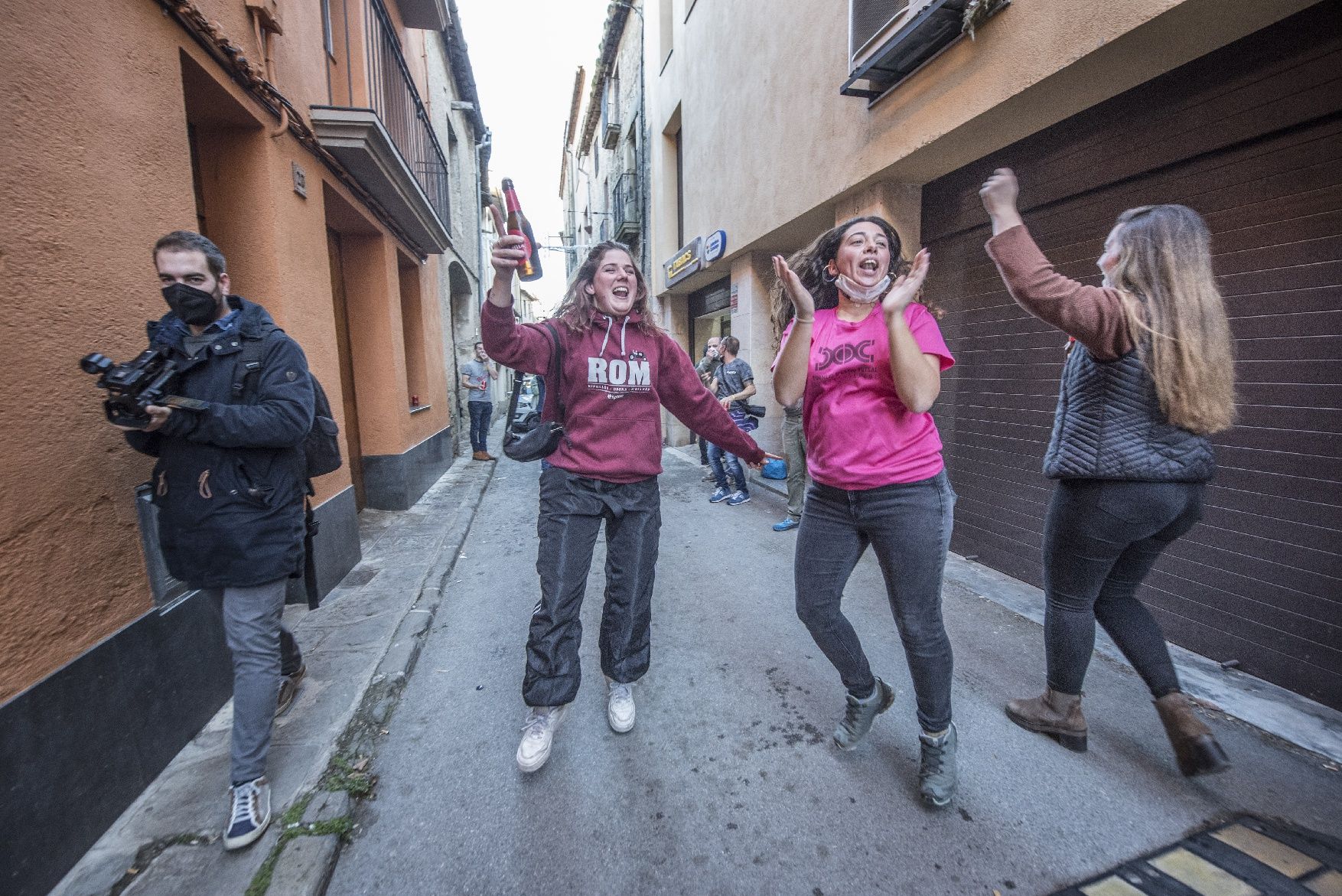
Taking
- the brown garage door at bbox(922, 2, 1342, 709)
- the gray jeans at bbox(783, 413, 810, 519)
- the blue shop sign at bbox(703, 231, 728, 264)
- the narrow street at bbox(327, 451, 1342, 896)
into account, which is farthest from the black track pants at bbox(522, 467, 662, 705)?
the blue shop sign at bbox(703, 231, 728, 264)

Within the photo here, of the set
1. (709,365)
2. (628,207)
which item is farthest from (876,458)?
(628,207)

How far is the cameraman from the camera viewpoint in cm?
187

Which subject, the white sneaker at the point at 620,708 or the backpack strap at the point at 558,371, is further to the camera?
the white sneaker at the point at 620,708

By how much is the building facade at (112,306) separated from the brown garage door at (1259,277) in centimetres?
462

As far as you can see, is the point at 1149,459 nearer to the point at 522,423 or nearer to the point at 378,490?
the point at 522,423

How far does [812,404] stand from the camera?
2.10 meters

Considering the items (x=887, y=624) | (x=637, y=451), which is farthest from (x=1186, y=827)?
(x=637, y=451)

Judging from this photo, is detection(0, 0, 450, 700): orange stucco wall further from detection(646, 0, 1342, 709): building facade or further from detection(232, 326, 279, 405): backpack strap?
detection(646, 0, 1342, 709): building facade

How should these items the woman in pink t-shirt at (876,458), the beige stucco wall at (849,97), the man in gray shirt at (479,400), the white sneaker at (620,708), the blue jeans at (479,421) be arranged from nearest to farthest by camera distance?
the woman in pink t-shirt at (876,458), the white sneaker at (620,708), the beige stucco wall at (849,97), the man in gray shirt at (479,400), the blue jeans at (479,421)

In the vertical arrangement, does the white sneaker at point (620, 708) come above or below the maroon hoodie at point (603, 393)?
below

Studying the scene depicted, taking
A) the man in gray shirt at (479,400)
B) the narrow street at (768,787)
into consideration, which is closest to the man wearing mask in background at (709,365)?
the narrow street at (768,787)

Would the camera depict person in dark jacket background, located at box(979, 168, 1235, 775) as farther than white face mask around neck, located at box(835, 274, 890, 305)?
No

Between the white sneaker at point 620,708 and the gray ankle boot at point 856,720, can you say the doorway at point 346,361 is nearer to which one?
the white sneaker at point 620,708

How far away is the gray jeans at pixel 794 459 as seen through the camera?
17.3 feet
